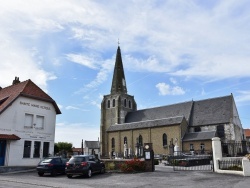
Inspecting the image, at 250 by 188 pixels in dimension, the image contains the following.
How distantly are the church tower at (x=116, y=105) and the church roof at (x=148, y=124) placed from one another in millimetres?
2418

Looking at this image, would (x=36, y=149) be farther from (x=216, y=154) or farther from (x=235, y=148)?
(x=235, y=148)

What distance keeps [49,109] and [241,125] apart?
40.5 metres

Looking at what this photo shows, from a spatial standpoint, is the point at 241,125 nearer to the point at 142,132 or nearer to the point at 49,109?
the point at 142,132

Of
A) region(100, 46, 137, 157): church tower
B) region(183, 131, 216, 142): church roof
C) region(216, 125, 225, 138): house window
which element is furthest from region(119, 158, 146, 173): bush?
region(100, 46, 137, 157): church tower

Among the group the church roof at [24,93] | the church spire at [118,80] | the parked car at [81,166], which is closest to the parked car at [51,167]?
the parked car at [81,166]

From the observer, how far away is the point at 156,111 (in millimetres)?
59156

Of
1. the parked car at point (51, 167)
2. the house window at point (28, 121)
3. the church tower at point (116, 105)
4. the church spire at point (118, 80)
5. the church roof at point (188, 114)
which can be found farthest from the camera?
the church spire at point (118, 80)

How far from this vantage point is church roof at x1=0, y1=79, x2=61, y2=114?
2445 cm

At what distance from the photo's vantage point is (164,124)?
50.8 m

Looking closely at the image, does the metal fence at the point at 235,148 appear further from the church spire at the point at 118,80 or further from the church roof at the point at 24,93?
the church spire at the point at 118,80

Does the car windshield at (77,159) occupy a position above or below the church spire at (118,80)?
below

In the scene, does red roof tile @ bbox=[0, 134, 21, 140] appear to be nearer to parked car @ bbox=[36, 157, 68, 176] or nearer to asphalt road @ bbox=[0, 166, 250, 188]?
parked car @ bbox=[36, 157, 68, 176]

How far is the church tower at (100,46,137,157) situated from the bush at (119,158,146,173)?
42.8 meters

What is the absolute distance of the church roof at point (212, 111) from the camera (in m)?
47.7
